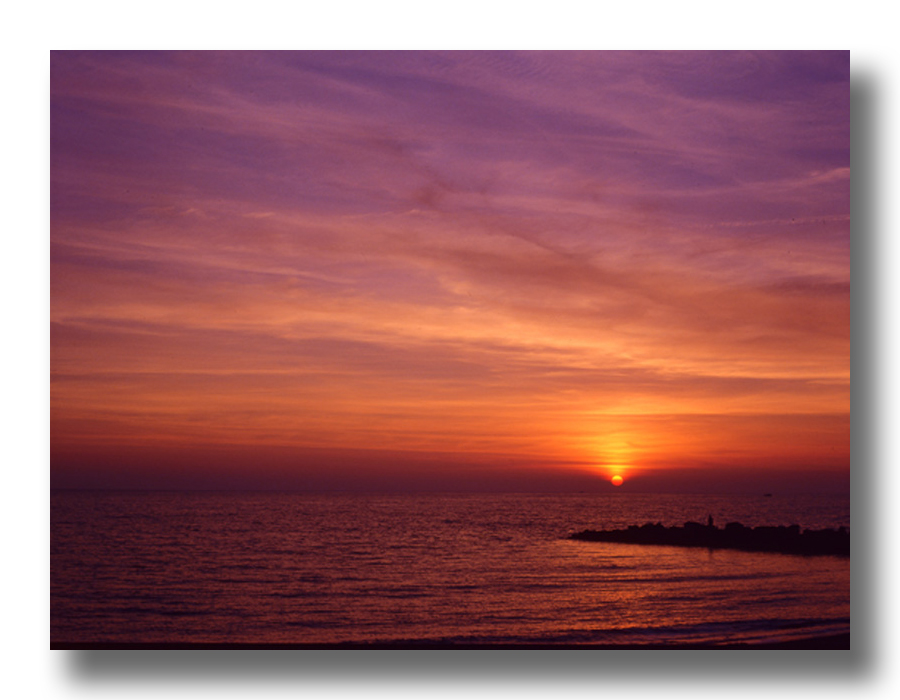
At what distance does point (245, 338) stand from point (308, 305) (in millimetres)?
387

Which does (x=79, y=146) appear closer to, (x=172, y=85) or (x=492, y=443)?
(x=172, y=85)

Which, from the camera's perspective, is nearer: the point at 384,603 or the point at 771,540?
the point at 384,603

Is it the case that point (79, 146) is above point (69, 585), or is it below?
above

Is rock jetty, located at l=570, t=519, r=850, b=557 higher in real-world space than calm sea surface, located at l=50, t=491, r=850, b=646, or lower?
higher

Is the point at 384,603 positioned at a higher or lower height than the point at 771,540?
lower

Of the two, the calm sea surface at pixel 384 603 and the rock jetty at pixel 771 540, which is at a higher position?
the rock jetty at pixel 771 540

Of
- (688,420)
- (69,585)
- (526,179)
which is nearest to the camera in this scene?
(69,585)

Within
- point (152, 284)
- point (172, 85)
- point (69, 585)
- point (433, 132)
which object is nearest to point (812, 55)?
point (433, 132)

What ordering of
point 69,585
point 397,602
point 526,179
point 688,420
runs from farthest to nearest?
point 397,602, point 688,420, point 526,179, point 69,585

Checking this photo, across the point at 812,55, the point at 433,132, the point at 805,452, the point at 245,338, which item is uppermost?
the point at 812,55

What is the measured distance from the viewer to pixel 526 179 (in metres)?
3.99

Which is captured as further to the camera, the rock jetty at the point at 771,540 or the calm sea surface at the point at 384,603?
the rock jetty at the point at 771,540

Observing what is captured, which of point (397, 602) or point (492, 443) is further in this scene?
point (397, 602)

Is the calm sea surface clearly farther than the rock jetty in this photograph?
No
